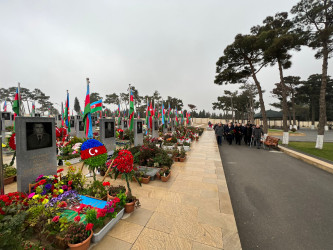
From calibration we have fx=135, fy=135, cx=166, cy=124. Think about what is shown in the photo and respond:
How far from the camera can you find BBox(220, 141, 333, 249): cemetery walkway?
2.68 meters

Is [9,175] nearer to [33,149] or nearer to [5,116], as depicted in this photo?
[33,149]

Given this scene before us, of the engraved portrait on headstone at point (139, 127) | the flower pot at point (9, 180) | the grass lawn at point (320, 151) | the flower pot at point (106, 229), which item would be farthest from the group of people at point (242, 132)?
the flower pot at point (9, 180)

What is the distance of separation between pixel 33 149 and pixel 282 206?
7029 millimetres

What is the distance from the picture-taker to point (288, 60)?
13.5 meters

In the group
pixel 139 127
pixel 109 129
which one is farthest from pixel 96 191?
pixel 139 127

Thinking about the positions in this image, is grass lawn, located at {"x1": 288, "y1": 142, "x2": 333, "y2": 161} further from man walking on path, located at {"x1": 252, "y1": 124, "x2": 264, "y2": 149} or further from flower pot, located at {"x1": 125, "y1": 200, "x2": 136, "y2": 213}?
flower pot, located at {"x1": 125, "y1": 200, "x2": 136, "y2": 213}

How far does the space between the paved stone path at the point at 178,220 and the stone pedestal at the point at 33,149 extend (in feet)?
4.88

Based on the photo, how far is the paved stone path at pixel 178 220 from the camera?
238 centimetres

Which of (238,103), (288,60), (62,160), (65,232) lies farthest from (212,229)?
(238,103)

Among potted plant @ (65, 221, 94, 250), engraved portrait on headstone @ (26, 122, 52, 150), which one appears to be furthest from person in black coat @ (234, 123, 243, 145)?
engraved portrait on headstone @ (26, 122, 52, 150)

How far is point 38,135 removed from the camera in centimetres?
383

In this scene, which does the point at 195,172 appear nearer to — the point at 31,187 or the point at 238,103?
the point at 31,187

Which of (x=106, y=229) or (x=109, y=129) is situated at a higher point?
(x=109, y=129)

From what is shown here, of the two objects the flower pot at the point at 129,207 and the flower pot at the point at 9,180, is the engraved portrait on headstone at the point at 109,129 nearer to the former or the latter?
the flower pot at the point at 9,180
